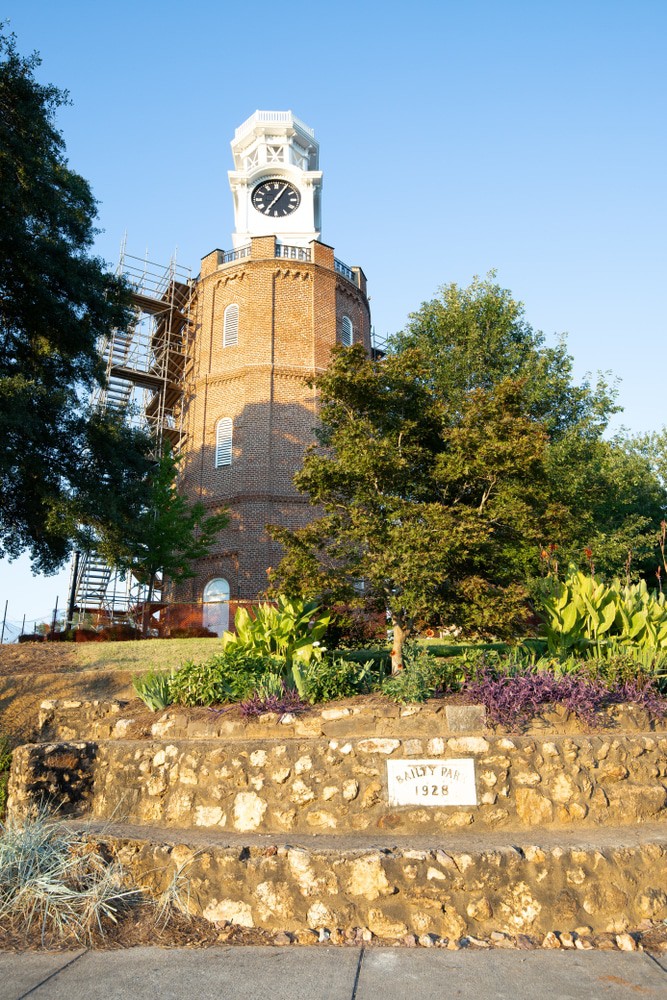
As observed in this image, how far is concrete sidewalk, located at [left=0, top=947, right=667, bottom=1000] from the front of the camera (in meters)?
4.58

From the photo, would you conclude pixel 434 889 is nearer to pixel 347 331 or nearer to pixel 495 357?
pixel 495 357

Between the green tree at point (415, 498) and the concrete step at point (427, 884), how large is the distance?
320 centimetres

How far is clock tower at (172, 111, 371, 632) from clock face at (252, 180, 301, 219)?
4.80 ft

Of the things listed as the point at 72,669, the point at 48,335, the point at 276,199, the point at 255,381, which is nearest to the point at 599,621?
the point at 72,669

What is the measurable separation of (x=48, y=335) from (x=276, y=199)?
2298 cm

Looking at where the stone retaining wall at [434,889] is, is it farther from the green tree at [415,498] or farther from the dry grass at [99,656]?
the dry grass at [99,656]

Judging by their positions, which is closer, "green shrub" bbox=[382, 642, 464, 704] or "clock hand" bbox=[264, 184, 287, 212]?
"green shrub" bbox=[382, 642, 464, 704]

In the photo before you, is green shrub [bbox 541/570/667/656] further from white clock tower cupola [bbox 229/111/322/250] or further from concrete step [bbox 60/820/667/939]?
white clock tower cupola [bbox 229/111/322/250]

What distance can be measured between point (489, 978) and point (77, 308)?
48.8 feet

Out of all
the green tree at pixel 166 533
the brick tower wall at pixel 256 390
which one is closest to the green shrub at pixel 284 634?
the green tree at pixel 166 533

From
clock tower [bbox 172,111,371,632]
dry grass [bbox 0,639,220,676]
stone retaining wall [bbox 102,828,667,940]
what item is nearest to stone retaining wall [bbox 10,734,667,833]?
stone retaining wall [bbox 102,828,667,940]

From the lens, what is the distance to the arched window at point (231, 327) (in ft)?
98.6

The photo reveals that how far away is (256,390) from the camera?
28578 mm

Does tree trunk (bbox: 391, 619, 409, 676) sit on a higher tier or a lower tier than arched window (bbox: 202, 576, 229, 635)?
lower
